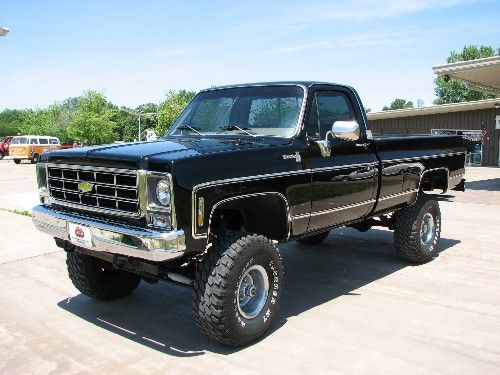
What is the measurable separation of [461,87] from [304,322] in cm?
8448

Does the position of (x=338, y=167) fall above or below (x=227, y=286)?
above

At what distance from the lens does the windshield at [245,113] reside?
476cm

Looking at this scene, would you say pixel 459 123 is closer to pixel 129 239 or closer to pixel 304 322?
pixel 304 322

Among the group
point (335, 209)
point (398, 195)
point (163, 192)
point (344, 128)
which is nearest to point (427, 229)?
point (398, 195)

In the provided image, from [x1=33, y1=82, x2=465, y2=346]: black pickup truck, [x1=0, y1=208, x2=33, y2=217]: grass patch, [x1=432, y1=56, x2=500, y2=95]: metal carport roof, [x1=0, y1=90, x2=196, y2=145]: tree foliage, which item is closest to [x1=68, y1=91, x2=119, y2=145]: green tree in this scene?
[x1=0, y1=90, x2=196, y2=145]: tree foliage

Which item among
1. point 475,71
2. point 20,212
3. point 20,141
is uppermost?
point 475,71

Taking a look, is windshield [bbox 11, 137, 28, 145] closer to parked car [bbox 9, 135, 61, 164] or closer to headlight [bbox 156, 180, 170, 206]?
parked car [bbox 9, 135, 61, 164]

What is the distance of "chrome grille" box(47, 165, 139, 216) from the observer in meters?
3.68

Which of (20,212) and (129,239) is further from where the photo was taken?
(20,212)

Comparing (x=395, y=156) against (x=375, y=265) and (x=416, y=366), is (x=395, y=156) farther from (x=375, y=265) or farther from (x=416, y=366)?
(x=416, y=366)

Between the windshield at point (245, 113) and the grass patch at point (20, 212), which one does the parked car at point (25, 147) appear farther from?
the windshield at point (245, 113)

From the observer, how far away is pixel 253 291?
13.6ft

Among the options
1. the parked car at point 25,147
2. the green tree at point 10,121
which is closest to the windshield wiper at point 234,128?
the parked car at point 25,147

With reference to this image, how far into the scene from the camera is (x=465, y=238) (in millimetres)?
8016
